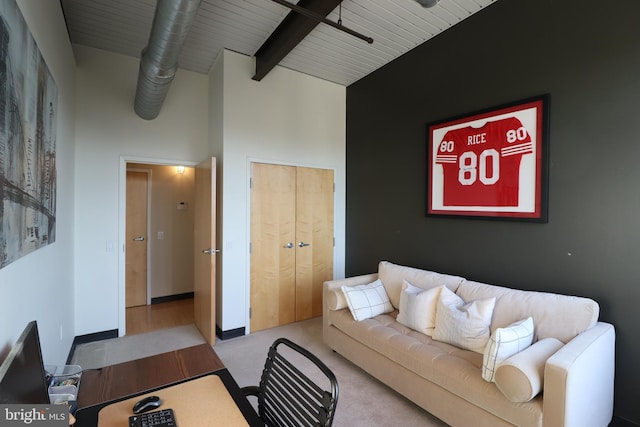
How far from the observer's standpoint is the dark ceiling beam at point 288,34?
8.38ft

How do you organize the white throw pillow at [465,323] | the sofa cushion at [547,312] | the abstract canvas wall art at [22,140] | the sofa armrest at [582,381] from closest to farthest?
the abstract canvas wall art at [22,140], the sofa armrest at [582,381], the sofa cushion at [547,312], the white throw pillow at [465,323]

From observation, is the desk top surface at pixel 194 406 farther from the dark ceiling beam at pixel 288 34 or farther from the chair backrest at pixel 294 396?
the dark ceiling beam at pixel 288 34

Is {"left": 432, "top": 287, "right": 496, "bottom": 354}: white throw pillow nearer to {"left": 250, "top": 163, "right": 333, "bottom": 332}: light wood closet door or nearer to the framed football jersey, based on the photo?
the framed football jersey

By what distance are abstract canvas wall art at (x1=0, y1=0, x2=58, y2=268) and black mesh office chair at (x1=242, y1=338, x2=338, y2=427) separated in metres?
1.09

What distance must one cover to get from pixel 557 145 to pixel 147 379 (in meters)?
2.91

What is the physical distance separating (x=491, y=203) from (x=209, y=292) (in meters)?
2.81

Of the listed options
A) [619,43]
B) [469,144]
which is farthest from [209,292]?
[619,43]

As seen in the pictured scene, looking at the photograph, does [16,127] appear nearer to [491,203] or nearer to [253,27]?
[253,27]

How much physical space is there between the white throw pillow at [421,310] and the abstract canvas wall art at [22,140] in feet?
7.92

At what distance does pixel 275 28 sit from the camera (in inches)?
119

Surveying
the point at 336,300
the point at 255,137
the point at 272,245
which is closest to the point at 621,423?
the point at 336,300

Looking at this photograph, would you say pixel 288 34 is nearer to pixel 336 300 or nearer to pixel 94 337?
pixel 336 300

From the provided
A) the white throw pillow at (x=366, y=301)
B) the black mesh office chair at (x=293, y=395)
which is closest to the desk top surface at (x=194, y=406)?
the black mesh office chair at (x=293, y=395)

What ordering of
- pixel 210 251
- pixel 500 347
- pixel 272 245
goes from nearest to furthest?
pixel 500 347
pixel 210 251
pixel 272 245
